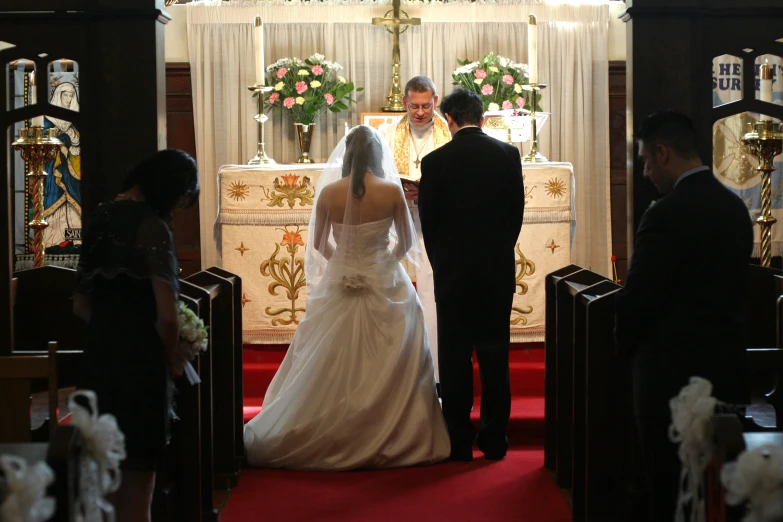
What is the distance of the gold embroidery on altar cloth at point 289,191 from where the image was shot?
7121 millimetres

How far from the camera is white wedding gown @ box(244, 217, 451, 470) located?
522cm

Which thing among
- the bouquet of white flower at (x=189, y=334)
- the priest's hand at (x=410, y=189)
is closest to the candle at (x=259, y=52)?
the priest's hand at (x=410, y=189)

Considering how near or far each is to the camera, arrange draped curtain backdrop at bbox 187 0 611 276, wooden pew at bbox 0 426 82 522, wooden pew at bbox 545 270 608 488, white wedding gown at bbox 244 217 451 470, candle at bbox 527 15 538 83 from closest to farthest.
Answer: wooden pew at bbox 0 426 82 522
wooden pew at bbox 545 270 608 488
white wedding gown at bbox 244 217 451 470
candle at bbox 527 15 538 83
draped curtain backdrop at bbox 187 0 611 276

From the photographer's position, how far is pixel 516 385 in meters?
6.52

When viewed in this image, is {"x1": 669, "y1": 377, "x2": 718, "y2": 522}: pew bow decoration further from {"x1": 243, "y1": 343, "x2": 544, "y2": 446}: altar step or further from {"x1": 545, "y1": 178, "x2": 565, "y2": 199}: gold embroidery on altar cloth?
{"x1": 545, "y1": 178, "x2": 565, "y2": 199}: gold embroidery on altar cloth

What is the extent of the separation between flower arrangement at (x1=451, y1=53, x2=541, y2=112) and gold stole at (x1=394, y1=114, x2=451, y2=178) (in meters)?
0.98

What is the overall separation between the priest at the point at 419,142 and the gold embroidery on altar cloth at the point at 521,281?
695 mm

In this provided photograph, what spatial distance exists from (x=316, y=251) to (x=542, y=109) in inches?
147

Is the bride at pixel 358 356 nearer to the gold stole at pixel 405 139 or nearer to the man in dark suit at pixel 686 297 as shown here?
the gold stole at pixel 405 139

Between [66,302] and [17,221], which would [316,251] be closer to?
[66,302]

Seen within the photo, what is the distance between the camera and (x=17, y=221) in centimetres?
914

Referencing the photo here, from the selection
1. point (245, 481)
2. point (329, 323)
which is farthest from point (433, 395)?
point (245, 481)

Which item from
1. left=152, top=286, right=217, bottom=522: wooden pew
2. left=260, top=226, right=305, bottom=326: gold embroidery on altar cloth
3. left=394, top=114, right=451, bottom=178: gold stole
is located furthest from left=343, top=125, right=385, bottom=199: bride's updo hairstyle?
left=260, top=226, right=305, bottom=326: gold embroidery on altar cloth

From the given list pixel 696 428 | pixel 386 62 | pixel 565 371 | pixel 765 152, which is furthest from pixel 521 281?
pixel 696 428
